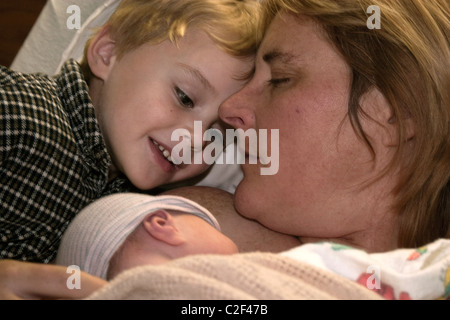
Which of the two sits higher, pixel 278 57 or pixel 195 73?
pixel 278 57

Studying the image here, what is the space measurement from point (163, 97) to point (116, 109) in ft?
0.52

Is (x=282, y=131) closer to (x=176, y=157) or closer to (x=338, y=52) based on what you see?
(x=338, y=52)

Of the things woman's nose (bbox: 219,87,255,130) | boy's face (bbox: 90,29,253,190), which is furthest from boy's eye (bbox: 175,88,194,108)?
woman's nose (bbox: 219,87,255,130)

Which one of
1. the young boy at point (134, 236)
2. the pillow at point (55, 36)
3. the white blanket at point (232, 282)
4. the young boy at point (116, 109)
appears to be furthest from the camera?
the pillow at point (55, 36)

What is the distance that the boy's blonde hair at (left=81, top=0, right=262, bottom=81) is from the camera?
1.60 m

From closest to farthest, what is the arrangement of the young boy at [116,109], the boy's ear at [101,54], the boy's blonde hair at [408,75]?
1. the boy's blonde hair at [408,75]
2. the young boy at [116,109]
3. the boy's ear at [101,54]

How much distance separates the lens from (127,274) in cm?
85

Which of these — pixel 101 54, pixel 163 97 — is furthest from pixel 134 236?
pixel 101 54

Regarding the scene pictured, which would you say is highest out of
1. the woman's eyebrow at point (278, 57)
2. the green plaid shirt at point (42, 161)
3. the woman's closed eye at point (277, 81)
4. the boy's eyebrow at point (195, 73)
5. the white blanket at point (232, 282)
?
the woman's eyebrow at point (278, 57)

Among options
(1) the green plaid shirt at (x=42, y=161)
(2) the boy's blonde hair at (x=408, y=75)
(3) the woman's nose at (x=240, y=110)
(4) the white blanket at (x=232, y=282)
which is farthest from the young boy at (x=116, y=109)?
(4) the white blanket at (x=232, y=282)

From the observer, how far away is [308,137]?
1.33 meters

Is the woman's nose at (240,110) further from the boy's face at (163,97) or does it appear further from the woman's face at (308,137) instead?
the boy's face at (163,97)

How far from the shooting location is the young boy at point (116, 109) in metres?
1.41

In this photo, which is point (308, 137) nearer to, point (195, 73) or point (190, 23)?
point (195, 73)
